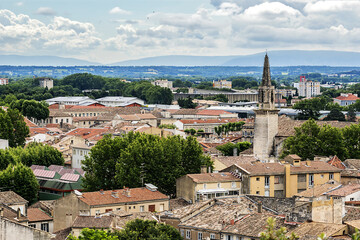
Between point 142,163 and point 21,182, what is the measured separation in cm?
953

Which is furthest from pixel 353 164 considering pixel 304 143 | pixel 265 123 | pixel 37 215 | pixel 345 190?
pixel 37 215

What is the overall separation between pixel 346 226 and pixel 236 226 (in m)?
5.86

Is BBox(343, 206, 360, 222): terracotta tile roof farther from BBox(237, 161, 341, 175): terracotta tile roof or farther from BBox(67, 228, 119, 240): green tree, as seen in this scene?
BBox(237, 161, 341, 175): terracotta tile roof

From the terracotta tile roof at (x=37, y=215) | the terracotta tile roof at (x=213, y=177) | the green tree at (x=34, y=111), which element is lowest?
the green tree at (x=34, y=111)

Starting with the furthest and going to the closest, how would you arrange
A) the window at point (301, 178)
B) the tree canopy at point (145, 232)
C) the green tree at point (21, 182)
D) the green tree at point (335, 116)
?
the green tree at point (335, 116) → the green tree at point (21, 182) → the window at point (301, 178) → the tree canopy at point (145, 232)

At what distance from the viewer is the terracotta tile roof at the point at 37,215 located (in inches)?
1848

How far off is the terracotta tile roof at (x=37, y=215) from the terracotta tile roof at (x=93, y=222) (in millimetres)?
7556

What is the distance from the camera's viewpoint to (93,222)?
129ft

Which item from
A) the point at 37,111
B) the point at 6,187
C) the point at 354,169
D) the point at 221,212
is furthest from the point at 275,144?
the point at 37,111

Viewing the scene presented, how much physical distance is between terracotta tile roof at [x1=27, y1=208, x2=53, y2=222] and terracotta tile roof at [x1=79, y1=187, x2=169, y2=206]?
9.29 ft

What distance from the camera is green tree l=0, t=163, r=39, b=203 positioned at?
57862 millimetres

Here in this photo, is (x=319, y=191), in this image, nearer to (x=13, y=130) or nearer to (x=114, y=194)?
(x=114, y=194)

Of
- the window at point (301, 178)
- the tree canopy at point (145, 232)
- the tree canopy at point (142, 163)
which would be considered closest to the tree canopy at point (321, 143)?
the tree canopy at point (142, 163)

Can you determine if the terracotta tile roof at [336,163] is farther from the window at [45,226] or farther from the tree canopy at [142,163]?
the window at [45,226]
